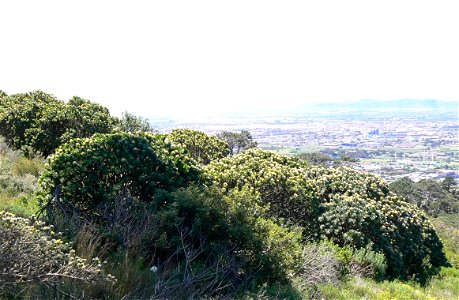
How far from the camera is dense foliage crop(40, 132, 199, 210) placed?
6066 millimetres

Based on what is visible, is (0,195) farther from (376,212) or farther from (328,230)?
(376,212)

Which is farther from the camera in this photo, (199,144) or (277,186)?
(199,144)

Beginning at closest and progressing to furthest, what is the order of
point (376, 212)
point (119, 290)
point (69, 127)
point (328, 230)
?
1. point (119, 290)
2. point (328, 230)
3. point (376, 212)
4. point (69, 127)

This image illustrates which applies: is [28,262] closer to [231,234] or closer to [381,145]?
[231,234]

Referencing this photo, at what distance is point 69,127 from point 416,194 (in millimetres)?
30209

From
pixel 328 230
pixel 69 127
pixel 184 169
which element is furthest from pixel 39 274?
pixel 69 127

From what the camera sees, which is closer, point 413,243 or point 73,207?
point 73,207

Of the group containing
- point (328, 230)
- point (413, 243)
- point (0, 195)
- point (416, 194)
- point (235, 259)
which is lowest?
point (416, 194)

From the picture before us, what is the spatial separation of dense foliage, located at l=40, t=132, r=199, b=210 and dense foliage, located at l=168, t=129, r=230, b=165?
4457mm

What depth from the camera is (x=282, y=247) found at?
552cm

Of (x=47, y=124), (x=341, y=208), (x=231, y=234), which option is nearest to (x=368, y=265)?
(x=341, y=208)

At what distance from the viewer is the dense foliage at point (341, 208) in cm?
819

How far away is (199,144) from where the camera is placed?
460 inches

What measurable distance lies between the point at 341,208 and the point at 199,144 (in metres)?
4.28
